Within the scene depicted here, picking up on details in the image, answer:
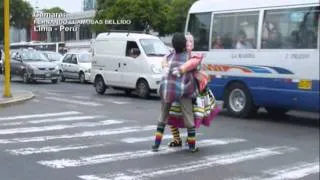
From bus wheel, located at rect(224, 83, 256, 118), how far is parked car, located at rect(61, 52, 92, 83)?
14.8m

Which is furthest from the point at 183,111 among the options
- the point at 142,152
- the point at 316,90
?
the point at 316,90

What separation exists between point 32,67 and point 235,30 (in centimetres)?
1568

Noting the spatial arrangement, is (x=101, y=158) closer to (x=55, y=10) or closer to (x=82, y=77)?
(x=82, y=77)

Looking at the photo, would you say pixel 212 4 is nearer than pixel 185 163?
No

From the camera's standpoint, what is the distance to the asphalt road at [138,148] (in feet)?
25.9

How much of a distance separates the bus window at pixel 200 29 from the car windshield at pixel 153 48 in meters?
4.01

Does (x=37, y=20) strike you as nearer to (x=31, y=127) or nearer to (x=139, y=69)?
(x=139, y=69)

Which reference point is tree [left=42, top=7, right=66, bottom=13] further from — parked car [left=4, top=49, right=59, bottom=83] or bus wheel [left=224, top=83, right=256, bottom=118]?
bus wheel [left=224, top=83, right=256, bottom=118]

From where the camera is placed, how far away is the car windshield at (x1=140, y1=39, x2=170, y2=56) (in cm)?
1945

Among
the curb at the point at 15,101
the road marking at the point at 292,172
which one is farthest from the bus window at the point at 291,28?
the curb at the point at 15,101

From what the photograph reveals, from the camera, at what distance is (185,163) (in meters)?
8.55

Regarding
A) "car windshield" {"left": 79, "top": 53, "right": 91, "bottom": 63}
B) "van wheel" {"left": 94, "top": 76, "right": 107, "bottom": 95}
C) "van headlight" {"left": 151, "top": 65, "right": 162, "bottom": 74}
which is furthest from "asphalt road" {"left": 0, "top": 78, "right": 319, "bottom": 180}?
"car windshield" {"left": 79, "top": 53, "right": 91, "bottom": 63}

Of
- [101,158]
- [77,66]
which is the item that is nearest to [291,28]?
[101,158]

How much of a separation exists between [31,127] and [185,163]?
4.60 m
